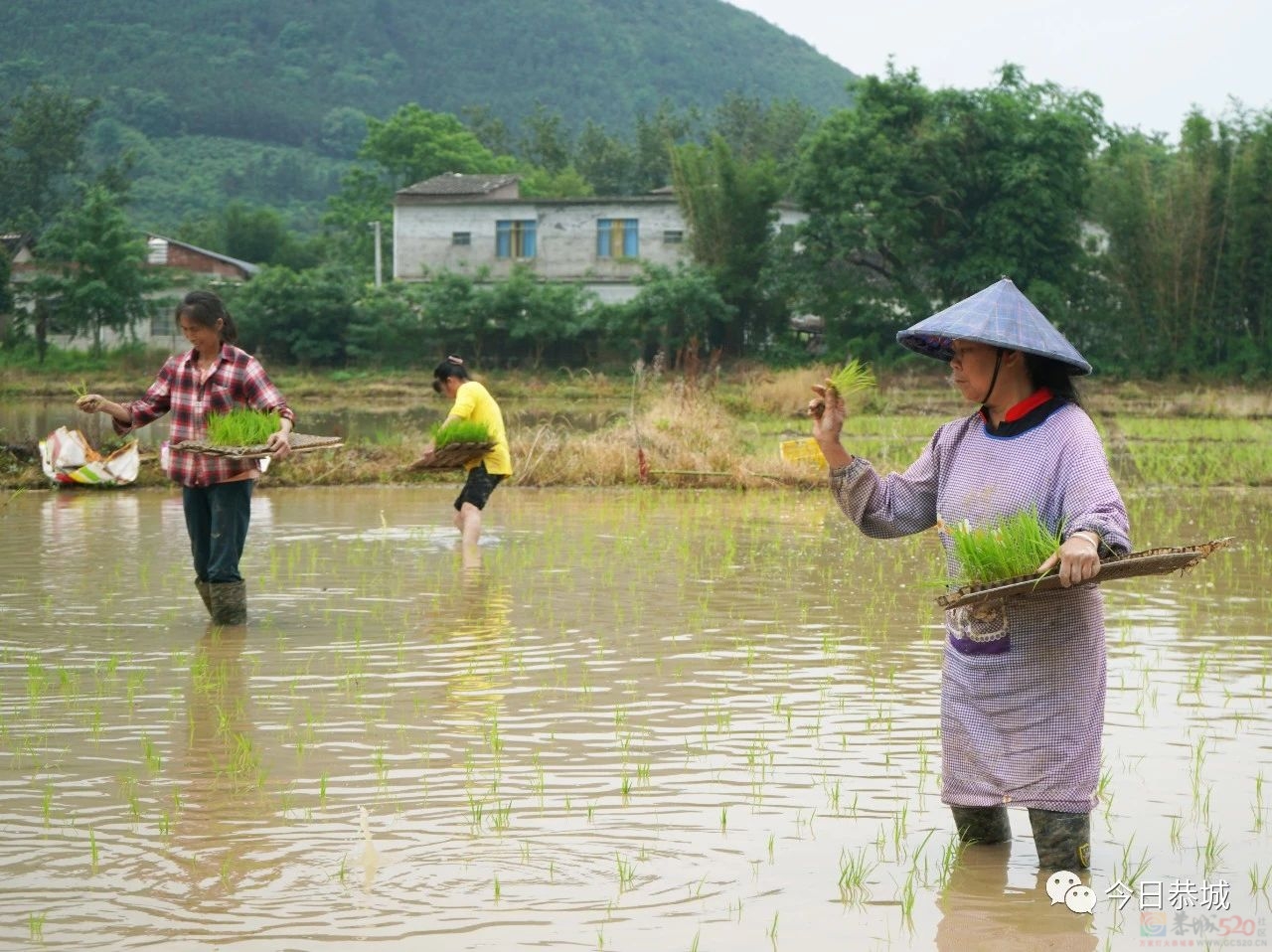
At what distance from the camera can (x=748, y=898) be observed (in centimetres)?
433

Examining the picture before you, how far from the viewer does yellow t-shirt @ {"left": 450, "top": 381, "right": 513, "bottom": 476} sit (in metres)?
10.9

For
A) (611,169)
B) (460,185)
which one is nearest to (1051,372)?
(460,185)

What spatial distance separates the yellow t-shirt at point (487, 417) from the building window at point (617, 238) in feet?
118

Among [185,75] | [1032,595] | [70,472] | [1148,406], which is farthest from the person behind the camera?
[185,75]

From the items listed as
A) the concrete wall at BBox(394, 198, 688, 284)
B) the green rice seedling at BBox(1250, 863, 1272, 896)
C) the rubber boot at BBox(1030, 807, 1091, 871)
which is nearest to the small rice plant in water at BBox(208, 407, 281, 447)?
the rubber boot at BBox(1030, 807, 1091, 871)

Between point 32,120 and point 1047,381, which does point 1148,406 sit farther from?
point 32,120

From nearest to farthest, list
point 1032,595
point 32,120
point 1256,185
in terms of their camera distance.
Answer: point 1032,595, point 1256,185, point 32,120

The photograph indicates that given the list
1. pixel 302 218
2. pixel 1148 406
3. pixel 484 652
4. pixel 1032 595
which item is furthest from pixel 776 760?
pixel 302 218

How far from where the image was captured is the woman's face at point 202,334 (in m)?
7.80

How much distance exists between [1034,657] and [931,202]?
122 feet

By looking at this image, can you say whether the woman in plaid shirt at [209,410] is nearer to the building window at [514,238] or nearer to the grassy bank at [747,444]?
the grassy bank at [747,444]

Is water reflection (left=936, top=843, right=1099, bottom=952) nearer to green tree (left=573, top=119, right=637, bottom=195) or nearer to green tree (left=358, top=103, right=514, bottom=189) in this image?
green tree (left=358, top=103, right=514, bottom=189)

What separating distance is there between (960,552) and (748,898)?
105cm

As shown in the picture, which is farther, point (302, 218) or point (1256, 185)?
point (302, 218)
